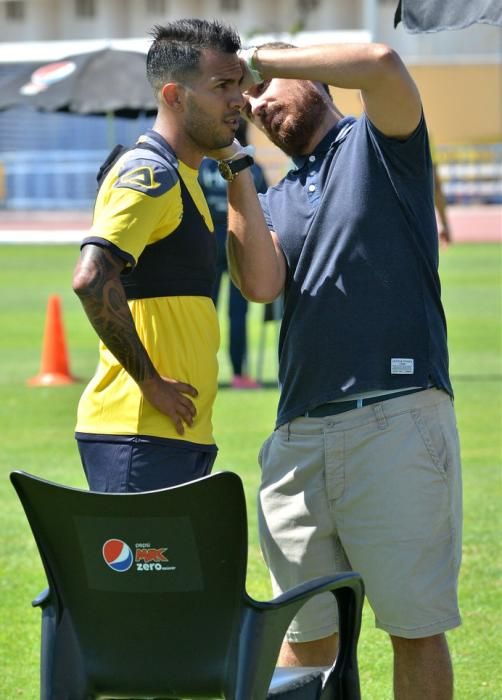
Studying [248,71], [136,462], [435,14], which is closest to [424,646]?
[136,462]

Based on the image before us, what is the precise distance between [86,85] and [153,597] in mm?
15346

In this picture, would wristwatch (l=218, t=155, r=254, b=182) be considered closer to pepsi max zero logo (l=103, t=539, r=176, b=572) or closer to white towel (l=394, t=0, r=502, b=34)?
pepsi max zero logo (l=103, t=539, r=176, b=572)

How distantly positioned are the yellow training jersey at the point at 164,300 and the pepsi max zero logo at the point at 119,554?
611 mm

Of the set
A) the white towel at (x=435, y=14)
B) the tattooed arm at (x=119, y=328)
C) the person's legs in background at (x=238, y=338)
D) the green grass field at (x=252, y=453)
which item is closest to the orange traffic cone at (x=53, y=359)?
the green grass field at (x=252, y=453)

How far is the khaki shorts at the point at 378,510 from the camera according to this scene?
3902mm

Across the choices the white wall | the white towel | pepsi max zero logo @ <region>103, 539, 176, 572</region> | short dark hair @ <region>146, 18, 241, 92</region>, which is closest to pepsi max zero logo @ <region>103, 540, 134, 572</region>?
pepsi max zero logo @ <region>103, 539, 176, 572</region>

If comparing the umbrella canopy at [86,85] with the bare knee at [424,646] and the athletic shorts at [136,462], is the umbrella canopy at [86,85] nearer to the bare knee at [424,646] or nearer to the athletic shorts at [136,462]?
the athletic shorts at [136,462]

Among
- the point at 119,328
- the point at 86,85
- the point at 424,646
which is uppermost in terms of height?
the point at 119,328

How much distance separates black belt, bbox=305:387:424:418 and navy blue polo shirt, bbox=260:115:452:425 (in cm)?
3

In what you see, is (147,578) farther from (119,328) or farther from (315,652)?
(315,652)

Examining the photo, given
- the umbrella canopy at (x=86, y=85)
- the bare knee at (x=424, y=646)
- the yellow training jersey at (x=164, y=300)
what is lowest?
the umbrella canopy at (x=86, y=85)

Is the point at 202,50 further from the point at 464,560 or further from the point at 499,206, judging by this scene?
the point at 499,206

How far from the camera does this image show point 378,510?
13.0 feet

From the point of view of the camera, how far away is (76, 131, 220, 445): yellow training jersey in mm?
3736
